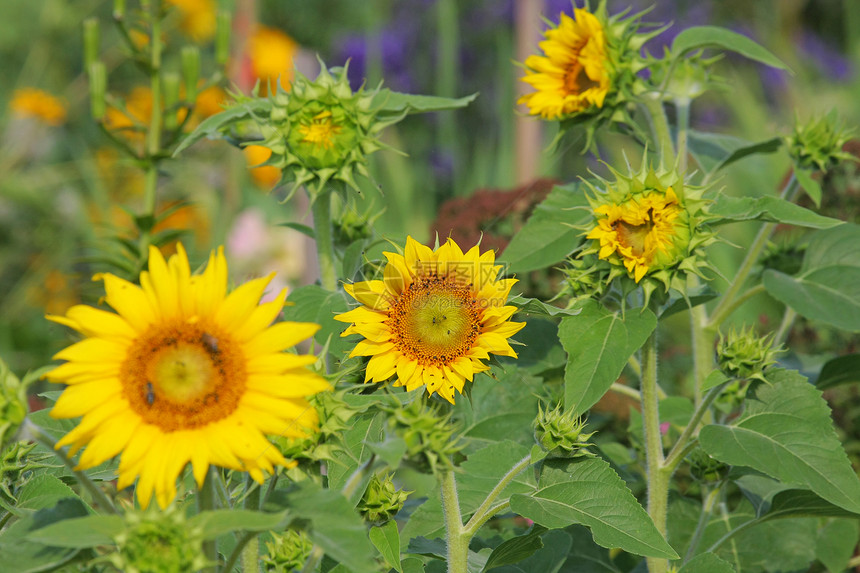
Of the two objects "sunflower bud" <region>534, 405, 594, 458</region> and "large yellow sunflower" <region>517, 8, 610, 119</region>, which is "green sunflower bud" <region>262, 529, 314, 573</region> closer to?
"sunflower bud" <region>534, 405, 594, 458</region>

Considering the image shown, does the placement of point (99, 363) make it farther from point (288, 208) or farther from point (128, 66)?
point (128, 66)

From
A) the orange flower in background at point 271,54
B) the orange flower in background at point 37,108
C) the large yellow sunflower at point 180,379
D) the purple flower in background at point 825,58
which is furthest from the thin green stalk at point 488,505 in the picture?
the purple flower in background at point 825,58

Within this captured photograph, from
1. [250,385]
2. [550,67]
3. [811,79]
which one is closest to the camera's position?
[250,385]

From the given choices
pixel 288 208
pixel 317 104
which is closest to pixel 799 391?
pixel 317 104

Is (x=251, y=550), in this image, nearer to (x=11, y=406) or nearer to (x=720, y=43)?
(x=11, y=406)

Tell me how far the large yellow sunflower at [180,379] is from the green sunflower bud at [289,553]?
14cm

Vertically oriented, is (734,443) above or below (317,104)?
below

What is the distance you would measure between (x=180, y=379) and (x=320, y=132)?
0.37 metres

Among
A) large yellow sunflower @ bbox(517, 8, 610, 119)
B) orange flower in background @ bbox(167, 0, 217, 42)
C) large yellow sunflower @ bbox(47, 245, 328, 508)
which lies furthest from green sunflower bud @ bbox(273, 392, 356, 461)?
orange flower in background @ bbox(167, 0, 217, 42)

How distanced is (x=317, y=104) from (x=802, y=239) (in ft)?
2.26

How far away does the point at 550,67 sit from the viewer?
111cm

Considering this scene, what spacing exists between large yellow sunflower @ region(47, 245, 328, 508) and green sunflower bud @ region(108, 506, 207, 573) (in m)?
0.03

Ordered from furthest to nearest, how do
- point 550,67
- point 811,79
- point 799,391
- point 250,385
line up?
point 811,79
point 550,67
point 799,391
point 250,385

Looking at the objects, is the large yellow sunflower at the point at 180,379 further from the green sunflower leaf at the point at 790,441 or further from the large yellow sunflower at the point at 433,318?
the green sunflower leaf at the point at 790,441
